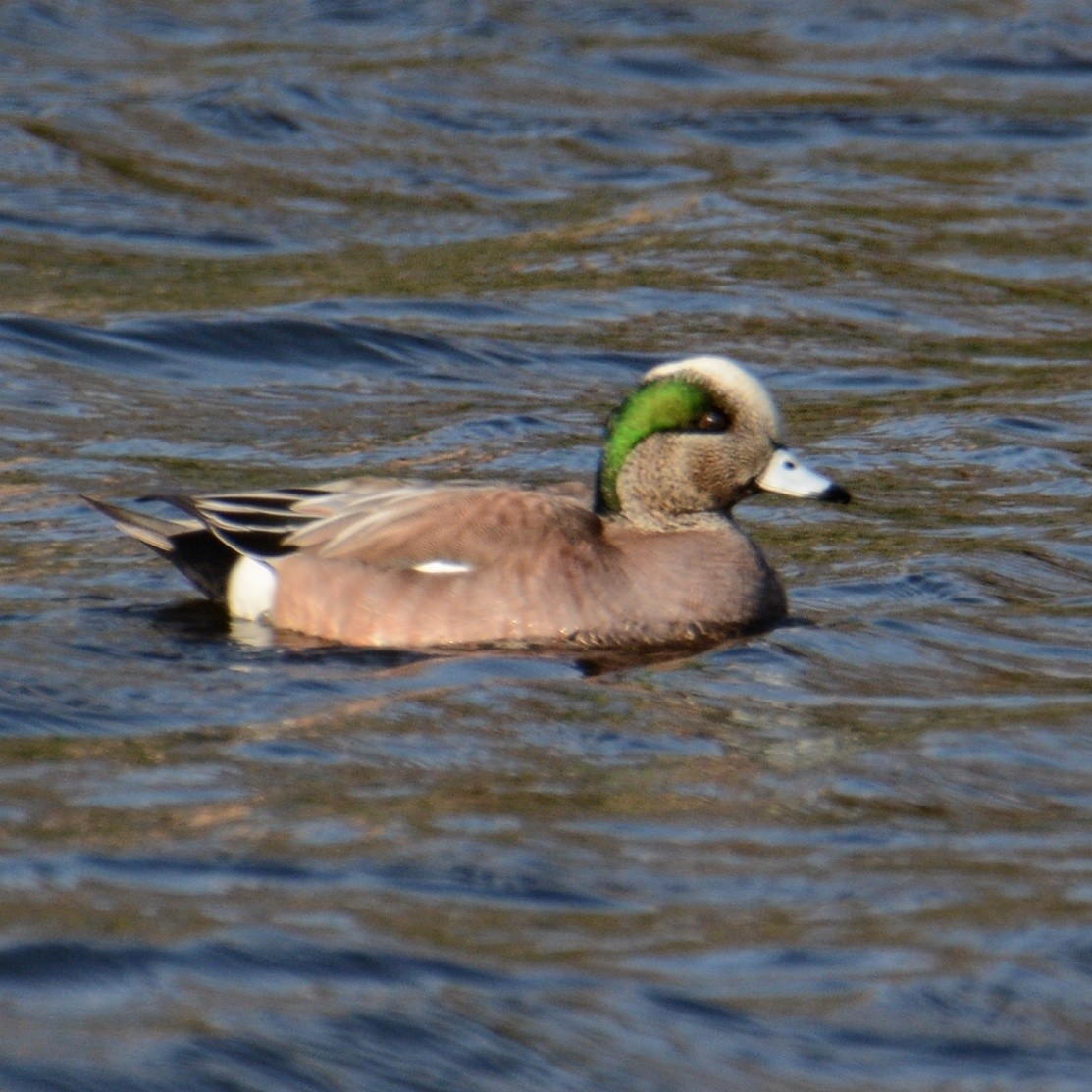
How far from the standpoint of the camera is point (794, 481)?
7004 millimetres

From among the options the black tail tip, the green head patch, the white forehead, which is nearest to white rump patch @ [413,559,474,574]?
the green head patch

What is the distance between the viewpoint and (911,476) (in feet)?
29.4

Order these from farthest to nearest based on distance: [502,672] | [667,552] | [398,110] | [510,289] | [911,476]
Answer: [398,110]
[510,289]
[911,476]
[667,552]
[502,672]

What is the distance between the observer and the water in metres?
4.17

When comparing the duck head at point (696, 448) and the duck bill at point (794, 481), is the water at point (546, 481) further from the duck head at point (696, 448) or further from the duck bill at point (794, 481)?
the duck head at point (696, 448)

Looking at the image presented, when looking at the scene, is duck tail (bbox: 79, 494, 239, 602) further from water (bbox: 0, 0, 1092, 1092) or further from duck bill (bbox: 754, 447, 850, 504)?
duck bill (bbox: 754, 447, 850, 504)

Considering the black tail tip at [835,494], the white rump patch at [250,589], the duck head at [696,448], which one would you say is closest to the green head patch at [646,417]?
the duck head at [696,448]

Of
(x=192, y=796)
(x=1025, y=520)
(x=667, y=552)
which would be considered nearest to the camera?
(x=192, y=796)

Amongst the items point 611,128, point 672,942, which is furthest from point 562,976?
point 611,128

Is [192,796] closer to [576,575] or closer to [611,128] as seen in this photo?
[576,575]

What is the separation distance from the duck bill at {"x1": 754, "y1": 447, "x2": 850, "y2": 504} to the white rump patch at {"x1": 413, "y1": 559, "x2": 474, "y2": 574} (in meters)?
0.97

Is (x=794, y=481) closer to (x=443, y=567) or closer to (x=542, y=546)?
(x=542, y=546)

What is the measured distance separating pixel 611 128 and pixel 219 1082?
11.4 metres

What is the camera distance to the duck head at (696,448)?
7016mm
